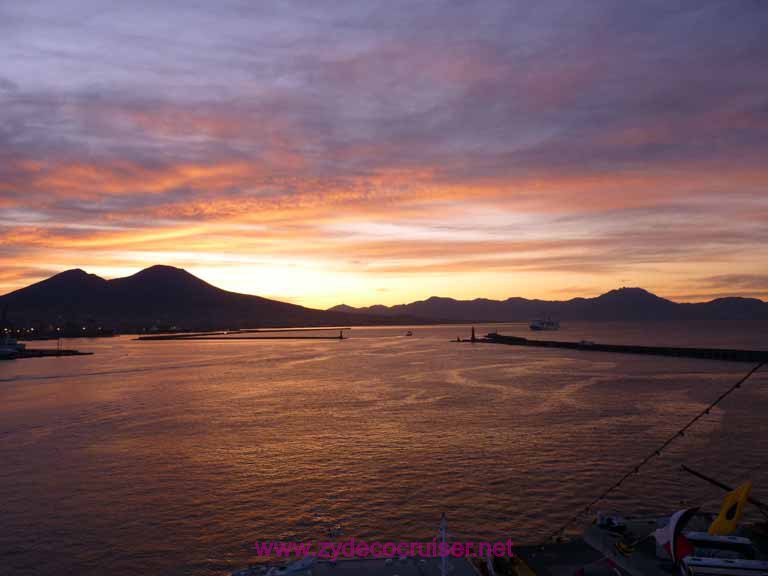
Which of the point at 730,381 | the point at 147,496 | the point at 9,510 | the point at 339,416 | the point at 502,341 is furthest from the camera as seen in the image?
the point at 502,341

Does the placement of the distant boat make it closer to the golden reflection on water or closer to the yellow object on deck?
the golden reflection on water

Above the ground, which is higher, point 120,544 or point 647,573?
point 647,573

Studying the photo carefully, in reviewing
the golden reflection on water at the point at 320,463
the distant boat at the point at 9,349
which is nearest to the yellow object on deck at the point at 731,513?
the golden reflection on water at the point at 320,463

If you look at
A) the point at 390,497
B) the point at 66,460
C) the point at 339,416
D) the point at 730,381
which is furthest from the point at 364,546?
the point at 730,381

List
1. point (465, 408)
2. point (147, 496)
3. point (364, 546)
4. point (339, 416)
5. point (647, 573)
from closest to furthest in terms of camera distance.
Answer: point (647, 573), point (364, 546), point (147, 496), point (339, 416), point (465, 408)

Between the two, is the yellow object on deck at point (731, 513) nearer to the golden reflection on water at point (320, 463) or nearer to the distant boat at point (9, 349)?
the golden reflection on water at point (320, 463)

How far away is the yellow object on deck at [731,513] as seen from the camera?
548 inches

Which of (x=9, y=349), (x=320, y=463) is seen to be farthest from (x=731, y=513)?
(x=9, y=349)

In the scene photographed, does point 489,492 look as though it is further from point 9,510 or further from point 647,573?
point 9,510

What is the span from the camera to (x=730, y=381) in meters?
61.4

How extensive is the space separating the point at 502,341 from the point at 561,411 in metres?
123

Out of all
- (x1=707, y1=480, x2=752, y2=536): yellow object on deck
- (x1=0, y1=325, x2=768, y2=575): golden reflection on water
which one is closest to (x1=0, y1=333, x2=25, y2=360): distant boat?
(x1=0, y1=325, x2=768, y2=575): golden reflection on water

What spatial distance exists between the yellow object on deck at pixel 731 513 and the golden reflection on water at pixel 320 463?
566 cm

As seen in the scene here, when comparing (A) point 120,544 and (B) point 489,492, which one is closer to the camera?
(A) point 120,544
